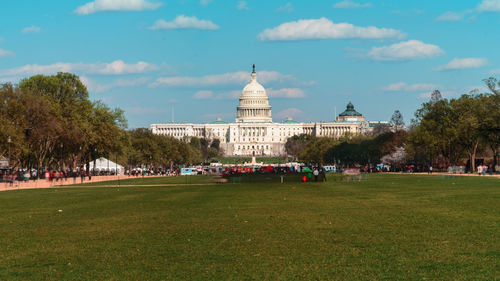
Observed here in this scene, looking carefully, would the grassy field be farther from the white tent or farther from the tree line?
the white tent

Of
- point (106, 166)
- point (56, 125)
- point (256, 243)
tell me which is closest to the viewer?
point (256, 243)

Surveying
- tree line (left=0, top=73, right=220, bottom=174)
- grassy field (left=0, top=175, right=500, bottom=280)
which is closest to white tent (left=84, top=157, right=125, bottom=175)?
tree line (left=0, top=73, right=220, bottom=174)

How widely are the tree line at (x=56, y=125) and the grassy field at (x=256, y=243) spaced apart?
144ft

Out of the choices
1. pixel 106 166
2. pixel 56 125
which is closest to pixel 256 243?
pixel 56 125

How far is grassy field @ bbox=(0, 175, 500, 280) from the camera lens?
1476cm

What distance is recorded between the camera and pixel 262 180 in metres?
63.6

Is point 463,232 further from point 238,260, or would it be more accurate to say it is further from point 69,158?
point 69,158

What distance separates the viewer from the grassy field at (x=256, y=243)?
1476cm

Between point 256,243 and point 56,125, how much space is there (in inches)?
2488

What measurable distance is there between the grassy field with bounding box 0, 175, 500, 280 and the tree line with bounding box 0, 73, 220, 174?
43879 mm

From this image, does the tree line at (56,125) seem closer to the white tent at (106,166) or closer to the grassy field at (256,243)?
the white tent at (106,166)

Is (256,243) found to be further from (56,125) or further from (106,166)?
(106,166)

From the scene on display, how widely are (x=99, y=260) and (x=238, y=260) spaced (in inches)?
115

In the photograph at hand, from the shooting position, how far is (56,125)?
259 ft
